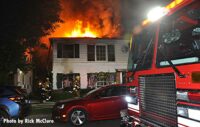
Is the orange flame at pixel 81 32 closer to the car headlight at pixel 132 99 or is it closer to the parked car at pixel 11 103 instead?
the parked car at pixel 11 103

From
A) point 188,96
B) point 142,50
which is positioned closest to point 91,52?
point 142,50

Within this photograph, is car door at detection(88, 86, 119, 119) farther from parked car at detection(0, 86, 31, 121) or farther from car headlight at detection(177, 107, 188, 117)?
car headlight at detection(177, 107, 188, 117)

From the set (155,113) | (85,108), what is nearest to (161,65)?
(155,113)

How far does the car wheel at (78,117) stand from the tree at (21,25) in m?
5.40

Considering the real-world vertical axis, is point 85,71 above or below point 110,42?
below

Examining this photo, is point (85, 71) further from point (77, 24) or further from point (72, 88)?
point (77, 24)

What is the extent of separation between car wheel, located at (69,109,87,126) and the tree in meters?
5.40

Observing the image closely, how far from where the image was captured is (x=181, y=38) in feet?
13.3

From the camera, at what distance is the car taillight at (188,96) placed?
11.3 ft

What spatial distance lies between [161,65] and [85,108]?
20.7ft

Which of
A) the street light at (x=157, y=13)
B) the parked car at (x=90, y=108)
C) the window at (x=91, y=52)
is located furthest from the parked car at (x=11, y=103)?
the window at (x=91, y=52)

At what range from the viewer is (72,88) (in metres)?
22.8

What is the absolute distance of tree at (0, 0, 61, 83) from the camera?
12320 millimetres

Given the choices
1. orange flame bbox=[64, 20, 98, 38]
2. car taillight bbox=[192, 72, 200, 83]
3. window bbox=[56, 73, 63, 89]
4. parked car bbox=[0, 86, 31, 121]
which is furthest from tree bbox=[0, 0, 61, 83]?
orange flame bbox=[64, 20, 98, 38]
